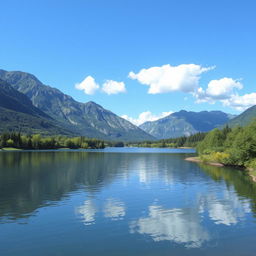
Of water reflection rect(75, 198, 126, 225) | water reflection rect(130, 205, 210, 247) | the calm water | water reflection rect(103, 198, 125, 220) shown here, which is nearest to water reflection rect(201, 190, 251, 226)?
the calm water

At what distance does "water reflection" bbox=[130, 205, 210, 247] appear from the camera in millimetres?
30984

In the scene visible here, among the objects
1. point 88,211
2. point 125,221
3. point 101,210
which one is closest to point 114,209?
point 101,210

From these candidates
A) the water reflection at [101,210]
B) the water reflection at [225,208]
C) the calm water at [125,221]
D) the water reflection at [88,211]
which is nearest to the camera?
the calm water at [125,221]

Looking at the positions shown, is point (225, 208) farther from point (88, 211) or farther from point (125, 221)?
point (88, 211)

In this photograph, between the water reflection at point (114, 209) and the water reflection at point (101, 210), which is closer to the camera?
the water reflection at point (101, 210)

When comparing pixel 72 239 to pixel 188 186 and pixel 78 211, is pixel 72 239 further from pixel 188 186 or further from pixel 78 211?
pixel 188 186

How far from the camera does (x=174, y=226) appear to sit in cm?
3541

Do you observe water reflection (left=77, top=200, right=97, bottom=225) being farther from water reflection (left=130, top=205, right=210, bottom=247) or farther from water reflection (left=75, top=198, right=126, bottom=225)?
water reflection (left=130, top=205, right=210, bottom=247)

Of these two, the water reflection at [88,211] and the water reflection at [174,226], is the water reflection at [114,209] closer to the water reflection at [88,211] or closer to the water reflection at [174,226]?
the water reflection at [88,211]

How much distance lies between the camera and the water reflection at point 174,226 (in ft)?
102

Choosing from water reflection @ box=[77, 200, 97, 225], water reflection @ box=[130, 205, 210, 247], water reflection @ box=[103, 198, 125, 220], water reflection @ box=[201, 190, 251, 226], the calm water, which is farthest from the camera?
water reflection @ box=[103, 198, 125, 220]

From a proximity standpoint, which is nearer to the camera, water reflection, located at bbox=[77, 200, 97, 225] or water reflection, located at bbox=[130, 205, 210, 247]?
water reflection, located at bbox=[130, 205, 210, 247]

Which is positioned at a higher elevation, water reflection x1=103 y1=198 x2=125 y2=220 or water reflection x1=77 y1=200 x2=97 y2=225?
water reflection x1=77 y1=200 x2=97 y2=225

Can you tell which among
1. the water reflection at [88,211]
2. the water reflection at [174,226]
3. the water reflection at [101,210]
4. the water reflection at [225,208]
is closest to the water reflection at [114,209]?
the water reflection at [101,210]
